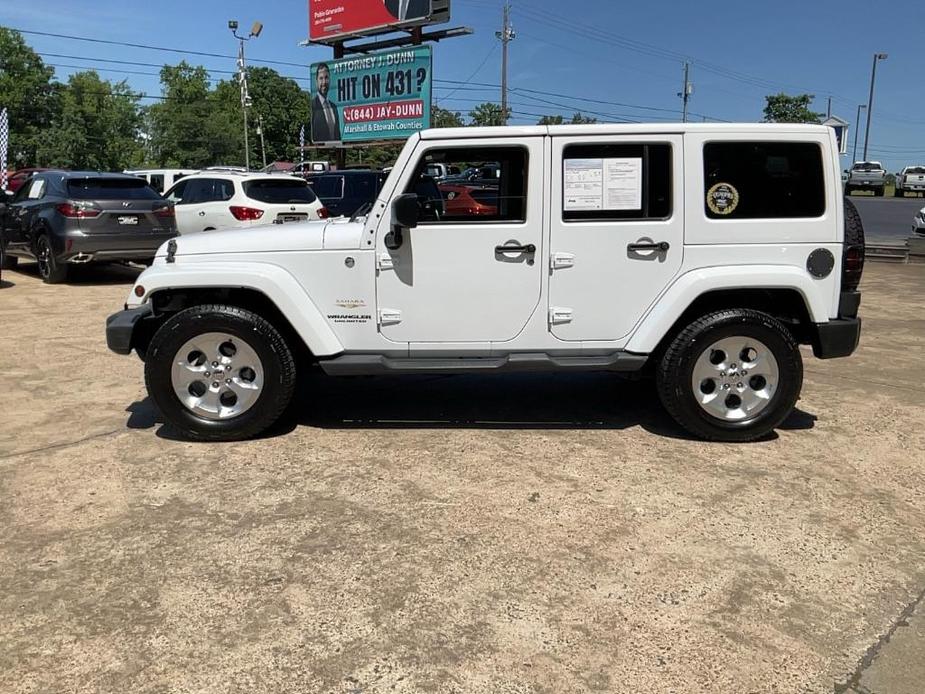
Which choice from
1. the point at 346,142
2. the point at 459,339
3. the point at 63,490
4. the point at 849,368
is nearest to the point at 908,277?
the point at 849,368

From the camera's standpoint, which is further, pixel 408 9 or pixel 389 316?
pixel 408 9

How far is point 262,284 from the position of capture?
446 centimetres

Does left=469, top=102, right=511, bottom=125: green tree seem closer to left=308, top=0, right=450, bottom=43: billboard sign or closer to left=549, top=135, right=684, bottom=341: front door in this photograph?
left=308, top=0, right=450, bottom=43: billboard sign

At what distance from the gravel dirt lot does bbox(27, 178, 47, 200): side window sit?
295 inches

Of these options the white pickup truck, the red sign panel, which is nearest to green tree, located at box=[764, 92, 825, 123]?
the white pickup truck

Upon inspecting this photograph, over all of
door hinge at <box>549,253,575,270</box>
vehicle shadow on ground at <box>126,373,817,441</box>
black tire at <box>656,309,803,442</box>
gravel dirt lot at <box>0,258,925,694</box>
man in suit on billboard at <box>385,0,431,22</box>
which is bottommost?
gravel dirt lot at <box>0,258,925,694</box>

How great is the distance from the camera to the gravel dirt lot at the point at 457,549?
260 centimetres

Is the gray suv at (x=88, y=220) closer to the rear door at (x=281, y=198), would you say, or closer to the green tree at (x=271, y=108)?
the rear door at (x=281, y=198)

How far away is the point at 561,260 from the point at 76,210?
9014 millimetres

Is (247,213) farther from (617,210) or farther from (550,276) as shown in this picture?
(617,210)

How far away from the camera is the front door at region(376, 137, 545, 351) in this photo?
14.8 feet

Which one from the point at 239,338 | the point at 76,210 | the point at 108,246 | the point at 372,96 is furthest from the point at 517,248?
the point at 372,96

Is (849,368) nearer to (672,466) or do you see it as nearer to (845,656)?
(672,466)

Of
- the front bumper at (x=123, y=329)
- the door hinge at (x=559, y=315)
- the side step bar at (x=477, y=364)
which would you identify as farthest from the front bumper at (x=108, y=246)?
the door hinge at (x=559, y=315)
